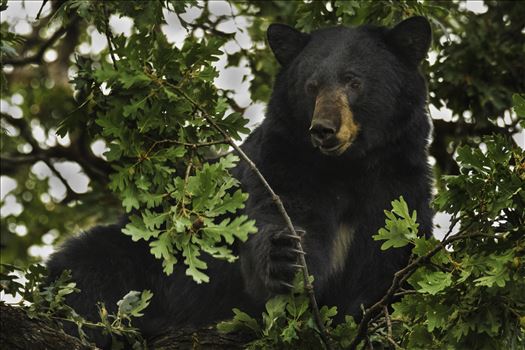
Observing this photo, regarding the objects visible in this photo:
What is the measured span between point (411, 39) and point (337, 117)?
91cm

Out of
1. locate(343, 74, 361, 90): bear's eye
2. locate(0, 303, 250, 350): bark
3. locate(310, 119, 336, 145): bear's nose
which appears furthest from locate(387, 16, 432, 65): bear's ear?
locate(0, 303, 250, 350): bark

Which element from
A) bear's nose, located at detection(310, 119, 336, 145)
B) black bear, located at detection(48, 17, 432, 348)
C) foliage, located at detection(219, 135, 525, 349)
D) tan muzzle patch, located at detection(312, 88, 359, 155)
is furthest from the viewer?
black bear, located at detection(48, 17, 432, 348)

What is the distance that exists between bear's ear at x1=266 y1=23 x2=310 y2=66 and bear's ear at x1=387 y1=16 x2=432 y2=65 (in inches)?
22.5

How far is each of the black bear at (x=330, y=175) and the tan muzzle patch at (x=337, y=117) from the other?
0.01 m

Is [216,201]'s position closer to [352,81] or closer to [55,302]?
[55,302]

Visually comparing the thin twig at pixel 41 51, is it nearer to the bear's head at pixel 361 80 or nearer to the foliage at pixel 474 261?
the bear's head at pixel 361 80

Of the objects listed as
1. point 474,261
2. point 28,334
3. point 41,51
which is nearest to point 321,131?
point 474,261

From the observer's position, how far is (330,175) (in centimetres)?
686

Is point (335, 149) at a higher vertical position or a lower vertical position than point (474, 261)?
higher

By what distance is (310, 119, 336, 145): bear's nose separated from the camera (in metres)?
6.26

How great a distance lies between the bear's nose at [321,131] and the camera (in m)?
6.26

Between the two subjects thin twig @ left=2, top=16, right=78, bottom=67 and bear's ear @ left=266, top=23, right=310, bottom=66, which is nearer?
bear's ear @ left=266, top=23, right=310, bottom=66

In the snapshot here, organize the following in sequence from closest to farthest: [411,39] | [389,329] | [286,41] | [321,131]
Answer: [389,329], [321,131], [411,39], [286,41]

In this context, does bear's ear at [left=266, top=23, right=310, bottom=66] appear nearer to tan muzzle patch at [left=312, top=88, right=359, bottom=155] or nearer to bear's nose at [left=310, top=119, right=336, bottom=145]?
tan muzzle patch at [left=312, top=88, right=359, bottom=155]
